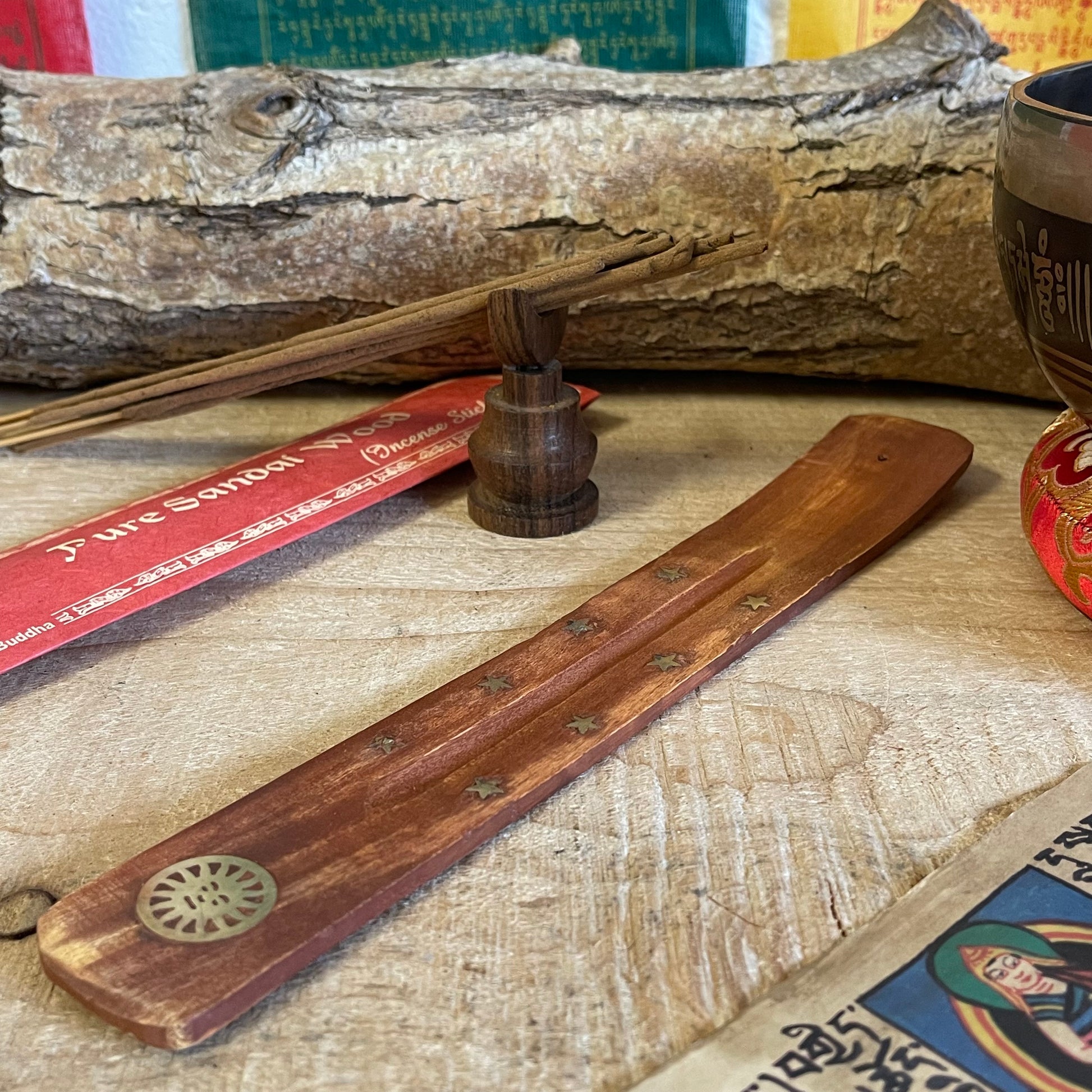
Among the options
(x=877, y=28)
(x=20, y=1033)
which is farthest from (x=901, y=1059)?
(x=877, y=28)

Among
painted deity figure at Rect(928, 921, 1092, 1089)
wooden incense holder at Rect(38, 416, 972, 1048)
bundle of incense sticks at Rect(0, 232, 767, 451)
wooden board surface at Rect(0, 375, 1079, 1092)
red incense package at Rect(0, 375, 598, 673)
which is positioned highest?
bundle of incense sticks at Rect(0, 232, 767, 451)

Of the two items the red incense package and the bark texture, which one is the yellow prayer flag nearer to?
the bark texture

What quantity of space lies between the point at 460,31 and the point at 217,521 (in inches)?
28.8

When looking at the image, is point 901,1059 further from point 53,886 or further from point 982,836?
point 53,886

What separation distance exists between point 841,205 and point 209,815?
77cm

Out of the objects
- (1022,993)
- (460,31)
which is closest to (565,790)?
(1022,993)

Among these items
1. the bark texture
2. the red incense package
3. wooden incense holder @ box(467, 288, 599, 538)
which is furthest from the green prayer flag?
wooden incense holder @ box(467, 288, 599, 538)

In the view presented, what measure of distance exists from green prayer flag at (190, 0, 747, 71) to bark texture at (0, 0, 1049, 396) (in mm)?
271

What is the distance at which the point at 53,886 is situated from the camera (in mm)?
592

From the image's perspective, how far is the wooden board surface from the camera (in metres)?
0.52

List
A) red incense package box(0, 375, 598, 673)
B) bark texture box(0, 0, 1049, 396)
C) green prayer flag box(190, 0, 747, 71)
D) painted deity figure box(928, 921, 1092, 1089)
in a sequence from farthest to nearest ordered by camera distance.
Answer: green prayer flag box(190, 0, 747, 71) < bark texture box(0, 0, 1049, 396) < red incense package box(0, 375, 598, 673) < painted deity figure box(928, 921, 1092, 1089)

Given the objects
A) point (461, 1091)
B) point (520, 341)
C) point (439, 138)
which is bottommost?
point (461, 1091)

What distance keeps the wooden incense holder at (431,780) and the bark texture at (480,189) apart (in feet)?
0.82

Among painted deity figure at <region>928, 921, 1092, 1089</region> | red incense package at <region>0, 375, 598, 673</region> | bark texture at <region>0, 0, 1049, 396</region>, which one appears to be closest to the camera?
painted deity figure at <region>928, 921, 1092, 1089</region>
